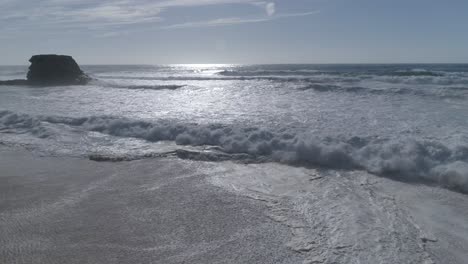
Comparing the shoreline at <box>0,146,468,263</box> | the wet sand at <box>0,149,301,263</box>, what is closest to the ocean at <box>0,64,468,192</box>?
the shoreline at <box>0,146,468,263</box>

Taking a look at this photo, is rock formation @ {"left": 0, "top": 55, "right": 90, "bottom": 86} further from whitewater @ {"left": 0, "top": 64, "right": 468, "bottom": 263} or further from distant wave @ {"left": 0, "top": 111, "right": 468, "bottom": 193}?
distant wave @ {"left": 0, "top": 111, "right": 468, "bottom": 193}

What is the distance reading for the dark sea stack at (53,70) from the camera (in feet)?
101

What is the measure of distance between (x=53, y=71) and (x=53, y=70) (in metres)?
0.08

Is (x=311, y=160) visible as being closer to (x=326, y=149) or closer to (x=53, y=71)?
(x=326, y=149)

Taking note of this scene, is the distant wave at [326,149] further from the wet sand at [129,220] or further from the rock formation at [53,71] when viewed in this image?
the rock formation at [53,71]

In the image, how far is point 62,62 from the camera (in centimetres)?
3212

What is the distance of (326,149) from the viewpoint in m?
6.83

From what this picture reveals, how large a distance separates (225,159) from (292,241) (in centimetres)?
326

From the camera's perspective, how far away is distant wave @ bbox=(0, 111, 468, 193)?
6031 mm

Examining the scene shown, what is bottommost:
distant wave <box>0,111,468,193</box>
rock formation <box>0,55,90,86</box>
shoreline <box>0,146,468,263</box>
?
shoreline <box>0,146,468,263</box>

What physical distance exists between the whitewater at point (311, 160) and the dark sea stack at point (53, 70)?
2005cm

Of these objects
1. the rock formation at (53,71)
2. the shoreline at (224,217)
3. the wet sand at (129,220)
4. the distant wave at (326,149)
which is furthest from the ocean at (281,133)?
the rock formation at (53,71)

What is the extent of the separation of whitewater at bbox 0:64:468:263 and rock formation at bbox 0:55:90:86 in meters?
20.0

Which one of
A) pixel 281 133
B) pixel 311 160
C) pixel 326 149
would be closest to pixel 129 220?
pixel 311 160
